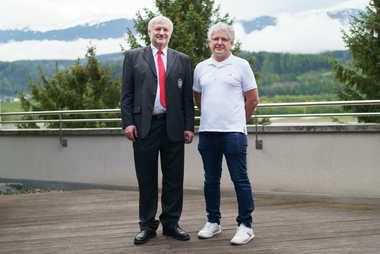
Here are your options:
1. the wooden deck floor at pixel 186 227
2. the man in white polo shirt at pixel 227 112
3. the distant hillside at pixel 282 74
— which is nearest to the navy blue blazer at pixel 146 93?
the man in white polo shirt at pixel 227 112

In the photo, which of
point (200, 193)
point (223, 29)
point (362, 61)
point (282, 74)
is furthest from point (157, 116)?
point (282, 74)

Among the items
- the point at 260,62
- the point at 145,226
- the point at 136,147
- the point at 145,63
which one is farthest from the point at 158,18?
the point at 260,62

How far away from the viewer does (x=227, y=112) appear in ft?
7.87

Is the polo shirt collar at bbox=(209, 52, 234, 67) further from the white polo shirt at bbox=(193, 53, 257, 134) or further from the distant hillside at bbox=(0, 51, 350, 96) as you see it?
the distant hillside at bbox=(0, 51, 350, 96)

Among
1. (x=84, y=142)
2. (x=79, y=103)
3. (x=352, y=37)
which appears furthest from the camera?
(x=352, y=37)

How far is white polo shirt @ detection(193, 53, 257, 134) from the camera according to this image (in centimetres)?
240

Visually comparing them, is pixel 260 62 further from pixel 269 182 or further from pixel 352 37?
pixel 269 182

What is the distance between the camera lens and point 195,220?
3.04 m

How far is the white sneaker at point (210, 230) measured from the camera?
2525 millimetres

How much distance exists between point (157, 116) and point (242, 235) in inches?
41.2

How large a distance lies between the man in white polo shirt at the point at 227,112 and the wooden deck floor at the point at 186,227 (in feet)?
0.77

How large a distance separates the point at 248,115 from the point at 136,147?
903 millimetres

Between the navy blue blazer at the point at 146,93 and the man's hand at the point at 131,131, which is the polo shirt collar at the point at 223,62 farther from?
the man's hand at the point at 131,131

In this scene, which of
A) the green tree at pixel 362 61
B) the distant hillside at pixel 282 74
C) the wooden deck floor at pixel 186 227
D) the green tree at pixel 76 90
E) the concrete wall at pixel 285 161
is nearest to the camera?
A: the wooden deck floor at pixel 186 227
